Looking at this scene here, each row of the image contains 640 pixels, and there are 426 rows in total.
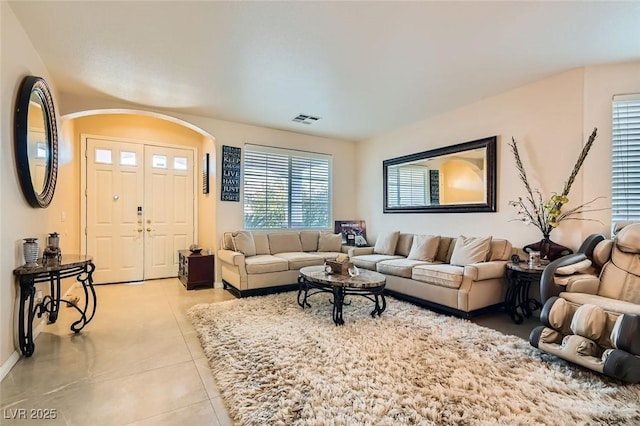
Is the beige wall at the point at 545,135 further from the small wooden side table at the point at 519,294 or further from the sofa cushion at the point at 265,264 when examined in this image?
the sofa cushion at the point at 265,264

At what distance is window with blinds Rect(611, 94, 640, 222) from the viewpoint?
9.62 feet

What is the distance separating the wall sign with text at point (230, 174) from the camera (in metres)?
4.75

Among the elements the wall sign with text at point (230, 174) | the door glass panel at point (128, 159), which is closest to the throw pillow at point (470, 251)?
the wall sign with text at point (230, 174)

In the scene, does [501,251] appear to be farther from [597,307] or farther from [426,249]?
[597,307]

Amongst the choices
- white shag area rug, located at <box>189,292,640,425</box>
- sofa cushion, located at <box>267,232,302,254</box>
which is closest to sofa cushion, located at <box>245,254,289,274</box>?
sofa cushion, located at <box>267,232,302,254</box>

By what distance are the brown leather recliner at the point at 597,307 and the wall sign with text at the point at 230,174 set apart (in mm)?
4194

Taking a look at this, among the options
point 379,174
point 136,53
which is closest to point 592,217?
point 379,174

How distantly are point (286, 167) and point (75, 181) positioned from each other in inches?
131

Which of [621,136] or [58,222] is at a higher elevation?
[621,136]

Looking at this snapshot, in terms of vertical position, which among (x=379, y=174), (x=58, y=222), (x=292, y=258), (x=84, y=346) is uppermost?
(x=379, y=174)

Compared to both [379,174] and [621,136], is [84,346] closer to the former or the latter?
[379,174]

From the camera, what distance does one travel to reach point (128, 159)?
5.00m

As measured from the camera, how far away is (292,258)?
449cm

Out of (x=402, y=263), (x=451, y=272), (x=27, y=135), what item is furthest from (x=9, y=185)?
(x=451, y=272)
